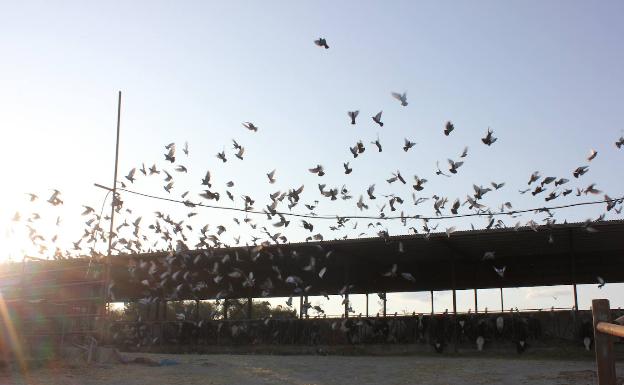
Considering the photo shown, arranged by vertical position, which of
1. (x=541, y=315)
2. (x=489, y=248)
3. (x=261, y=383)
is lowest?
(x=261, y=383)

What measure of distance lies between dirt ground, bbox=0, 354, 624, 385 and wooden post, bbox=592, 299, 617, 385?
1191 cm

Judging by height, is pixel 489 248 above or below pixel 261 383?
above

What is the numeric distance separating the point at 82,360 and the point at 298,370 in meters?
6.66

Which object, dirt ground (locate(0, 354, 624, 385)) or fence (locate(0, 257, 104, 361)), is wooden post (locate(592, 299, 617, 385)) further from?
fence (locate(0, 257, 104, 361))

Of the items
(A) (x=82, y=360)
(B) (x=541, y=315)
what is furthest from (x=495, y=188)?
(A) (x=82, y=360)

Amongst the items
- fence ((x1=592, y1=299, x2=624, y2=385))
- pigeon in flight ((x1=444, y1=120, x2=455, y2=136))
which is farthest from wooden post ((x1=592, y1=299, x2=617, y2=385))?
pigeon in flight ((x1=444, y1=120, x2=455, y2=136))

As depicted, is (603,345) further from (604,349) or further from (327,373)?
(327,373)

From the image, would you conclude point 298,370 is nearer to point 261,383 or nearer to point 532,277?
point 261,383

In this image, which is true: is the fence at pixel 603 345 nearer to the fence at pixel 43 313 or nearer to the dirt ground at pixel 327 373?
the dirt ground at pixel 327 373

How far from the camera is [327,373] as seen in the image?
62.1ft

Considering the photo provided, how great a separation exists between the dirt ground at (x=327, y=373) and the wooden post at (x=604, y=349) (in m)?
11.9

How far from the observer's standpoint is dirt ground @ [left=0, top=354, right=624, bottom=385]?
1629cm

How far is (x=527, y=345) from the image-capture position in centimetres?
2627

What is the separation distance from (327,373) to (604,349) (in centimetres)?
1488
